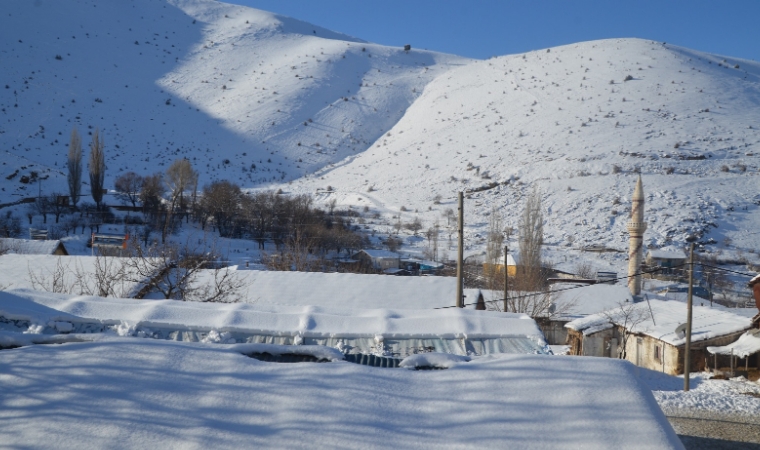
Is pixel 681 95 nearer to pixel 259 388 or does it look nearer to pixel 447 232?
pixel 447 232

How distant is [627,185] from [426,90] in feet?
121

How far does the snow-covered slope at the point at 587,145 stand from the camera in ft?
117

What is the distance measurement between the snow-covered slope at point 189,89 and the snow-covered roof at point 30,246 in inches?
721

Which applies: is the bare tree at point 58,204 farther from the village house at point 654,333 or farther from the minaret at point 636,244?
the minaret at point 636,244

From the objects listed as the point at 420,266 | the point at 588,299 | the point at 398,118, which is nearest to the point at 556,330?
the point at 588,299

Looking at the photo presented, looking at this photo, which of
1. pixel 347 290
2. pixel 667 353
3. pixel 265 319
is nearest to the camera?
pixel 265 319

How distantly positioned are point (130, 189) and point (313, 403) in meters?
38.1

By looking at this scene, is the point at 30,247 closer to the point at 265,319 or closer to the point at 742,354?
the point at 265,319

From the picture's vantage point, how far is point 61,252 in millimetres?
20531

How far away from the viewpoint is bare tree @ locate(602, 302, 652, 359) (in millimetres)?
19375

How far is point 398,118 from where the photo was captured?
6594 cm

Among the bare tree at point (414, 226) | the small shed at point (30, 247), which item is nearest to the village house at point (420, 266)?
the bare tree at point (414, 226)

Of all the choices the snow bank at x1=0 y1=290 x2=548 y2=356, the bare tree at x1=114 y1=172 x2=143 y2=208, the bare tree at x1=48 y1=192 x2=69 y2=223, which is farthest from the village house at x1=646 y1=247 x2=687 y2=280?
the bare tree at x1=48 y1=192 x2=69 y2=223

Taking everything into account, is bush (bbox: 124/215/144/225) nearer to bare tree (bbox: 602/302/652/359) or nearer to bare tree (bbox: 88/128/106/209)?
bare tree (bbox: 88/128/106/209)
